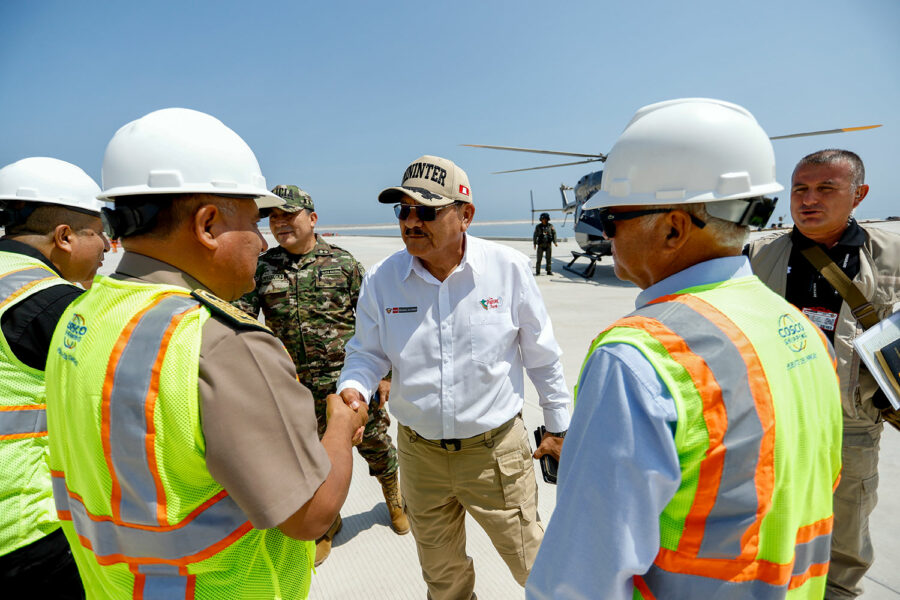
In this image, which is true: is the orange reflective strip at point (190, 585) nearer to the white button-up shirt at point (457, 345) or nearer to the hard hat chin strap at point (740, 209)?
the white button-up shirt at point (457, 345)

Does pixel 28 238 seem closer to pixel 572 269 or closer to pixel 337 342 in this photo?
pixel 337 342

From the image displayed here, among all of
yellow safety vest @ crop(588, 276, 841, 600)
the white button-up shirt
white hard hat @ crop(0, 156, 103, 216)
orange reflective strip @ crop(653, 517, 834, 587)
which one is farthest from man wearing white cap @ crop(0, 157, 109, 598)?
orange reflective strip @ crop(653, 517, 834, 587)

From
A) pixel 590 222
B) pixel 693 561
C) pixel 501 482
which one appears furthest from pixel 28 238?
pixel 590 222

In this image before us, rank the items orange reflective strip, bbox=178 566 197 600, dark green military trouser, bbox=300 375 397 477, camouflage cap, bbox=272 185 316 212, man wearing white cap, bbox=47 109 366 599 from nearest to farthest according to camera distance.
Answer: man wearing white cap, bbox=47 109 366 599, orange reflective strip, bbox=178 566 197 600, dark green military trouser, bbox=300 375 397 477, camouflage cap, bbox=272 185 316 212

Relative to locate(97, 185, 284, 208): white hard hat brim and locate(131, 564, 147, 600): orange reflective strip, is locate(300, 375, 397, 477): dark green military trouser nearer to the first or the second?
locate(131, 564, 147, 600): orange reflective strip

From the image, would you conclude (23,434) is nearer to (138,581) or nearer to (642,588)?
(138,581)

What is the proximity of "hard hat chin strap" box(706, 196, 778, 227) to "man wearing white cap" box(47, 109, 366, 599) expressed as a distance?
1.15m

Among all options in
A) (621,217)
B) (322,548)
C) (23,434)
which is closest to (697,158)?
(621,217)

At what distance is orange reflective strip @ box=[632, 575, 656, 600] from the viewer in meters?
0.97

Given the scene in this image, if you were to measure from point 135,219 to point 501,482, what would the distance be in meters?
1.84

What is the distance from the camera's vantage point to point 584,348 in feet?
20.6

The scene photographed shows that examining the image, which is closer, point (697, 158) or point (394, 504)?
point (697, 158)

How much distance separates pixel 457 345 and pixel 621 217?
115 cm

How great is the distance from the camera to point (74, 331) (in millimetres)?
1098
